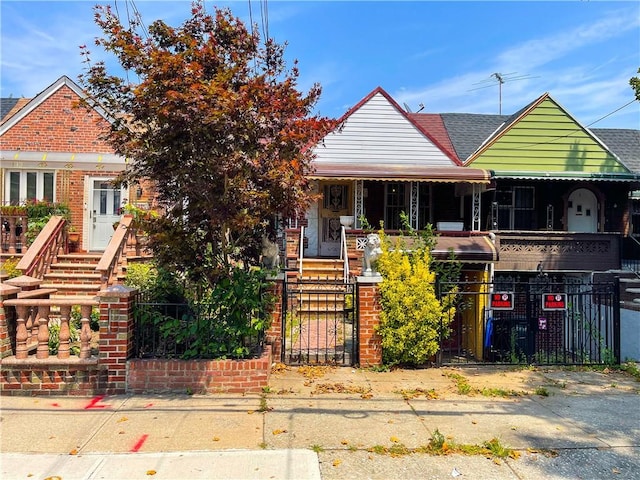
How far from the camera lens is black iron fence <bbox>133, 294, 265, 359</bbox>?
5914 millimetres

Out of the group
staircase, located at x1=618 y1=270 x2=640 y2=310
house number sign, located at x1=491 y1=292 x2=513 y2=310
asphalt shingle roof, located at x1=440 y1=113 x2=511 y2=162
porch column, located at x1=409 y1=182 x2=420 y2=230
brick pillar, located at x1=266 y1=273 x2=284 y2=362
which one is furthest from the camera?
asphalt shingle roof, located at x1=440 y1=113 x2=511 y2=162

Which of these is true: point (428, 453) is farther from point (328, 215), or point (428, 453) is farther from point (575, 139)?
point (575, 139)

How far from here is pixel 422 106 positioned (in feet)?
69.1

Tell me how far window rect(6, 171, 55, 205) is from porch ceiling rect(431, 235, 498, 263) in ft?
35.9

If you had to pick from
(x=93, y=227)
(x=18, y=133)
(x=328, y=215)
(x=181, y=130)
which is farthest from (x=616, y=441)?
(x=18, y=133)

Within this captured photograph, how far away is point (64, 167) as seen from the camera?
13258mm

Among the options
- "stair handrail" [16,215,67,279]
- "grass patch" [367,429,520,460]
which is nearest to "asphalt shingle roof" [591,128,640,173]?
"grass patch" [367,429,520,460]

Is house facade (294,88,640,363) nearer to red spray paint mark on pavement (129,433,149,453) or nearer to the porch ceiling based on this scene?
the porch ceiling

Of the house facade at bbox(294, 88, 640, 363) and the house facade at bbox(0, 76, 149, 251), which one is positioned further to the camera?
the house facade at bbox(294, 88, 640, 363)

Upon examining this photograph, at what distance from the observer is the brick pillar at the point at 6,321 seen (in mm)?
5625

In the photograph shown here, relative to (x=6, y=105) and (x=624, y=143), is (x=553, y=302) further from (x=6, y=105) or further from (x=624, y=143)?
(x=6, y=105)

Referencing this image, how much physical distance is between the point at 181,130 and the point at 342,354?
4230mm

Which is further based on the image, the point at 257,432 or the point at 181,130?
the point at 181,130

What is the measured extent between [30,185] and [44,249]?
4.23 m
